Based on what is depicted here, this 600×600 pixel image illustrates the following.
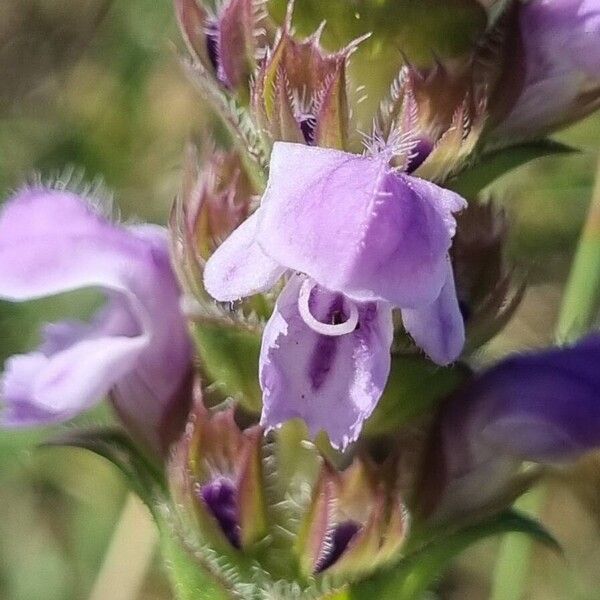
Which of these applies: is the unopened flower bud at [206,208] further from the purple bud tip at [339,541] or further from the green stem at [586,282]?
the green stem at [586,282]

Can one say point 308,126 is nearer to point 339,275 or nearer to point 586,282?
point 339,275

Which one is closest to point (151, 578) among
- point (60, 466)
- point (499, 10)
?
point (60, 466)

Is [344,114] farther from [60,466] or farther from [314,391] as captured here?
[60,466]

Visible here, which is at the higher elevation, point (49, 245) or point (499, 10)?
point (499, 10)

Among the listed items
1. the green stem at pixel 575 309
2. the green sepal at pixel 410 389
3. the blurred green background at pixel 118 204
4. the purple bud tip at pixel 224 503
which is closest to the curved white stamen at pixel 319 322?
the green sepal at pixel 410 389

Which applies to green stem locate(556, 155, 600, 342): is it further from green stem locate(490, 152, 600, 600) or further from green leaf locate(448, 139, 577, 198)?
green leaf locate(448, 139, 577, 198)

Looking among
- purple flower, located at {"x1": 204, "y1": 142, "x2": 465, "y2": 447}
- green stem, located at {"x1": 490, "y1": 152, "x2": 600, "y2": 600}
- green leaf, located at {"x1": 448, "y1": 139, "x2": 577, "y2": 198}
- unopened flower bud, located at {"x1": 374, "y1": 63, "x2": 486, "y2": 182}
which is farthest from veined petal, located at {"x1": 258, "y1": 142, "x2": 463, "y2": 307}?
green stem, located at {"x1": 490, "y1": 152, "x2": 600, "y2": 600}

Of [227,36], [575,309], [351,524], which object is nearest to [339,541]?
[351,524]
